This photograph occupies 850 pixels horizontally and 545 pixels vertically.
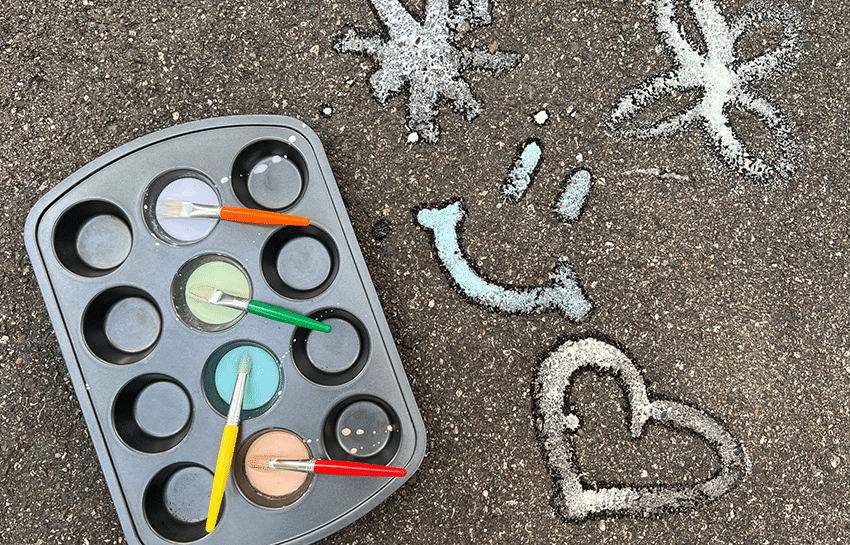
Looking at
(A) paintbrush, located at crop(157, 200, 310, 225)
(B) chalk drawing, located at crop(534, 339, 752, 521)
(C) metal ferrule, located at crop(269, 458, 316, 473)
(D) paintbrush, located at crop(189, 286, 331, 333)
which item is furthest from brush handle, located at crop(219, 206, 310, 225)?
(B) chalk drawing, located at crop(534, 339, 752, 521)

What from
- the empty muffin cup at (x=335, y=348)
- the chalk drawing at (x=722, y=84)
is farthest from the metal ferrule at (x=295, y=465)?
the chalk drawing at (x=722, y=84)

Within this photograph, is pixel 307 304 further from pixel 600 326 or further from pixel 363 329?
pixel 600 326

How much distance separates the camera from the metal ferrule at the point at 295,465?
0.70 meters

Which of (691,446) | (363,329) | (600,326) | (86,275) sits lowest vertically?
(691,446)

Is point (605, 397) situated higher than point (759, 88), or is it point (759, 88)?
point (759, 88)

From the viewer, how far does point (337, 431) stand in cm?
76

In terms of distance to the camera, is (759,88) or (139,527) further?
(759,88)

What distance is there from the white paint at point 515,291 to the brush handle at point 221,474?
14.5 inches

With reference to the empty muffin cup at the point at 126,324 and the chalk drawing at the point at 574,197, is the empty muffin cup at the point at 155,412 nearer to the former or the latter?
the empty muffin cup at the point at 126,324

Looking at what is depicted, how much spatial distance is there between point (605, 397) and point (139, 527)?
645 millimetres

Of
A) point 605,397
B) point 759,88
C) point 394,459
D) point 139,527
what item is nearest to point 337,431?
point 394,459

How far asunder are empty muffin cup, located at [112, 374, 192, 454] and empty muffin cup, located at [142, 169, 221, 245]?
0.19 metres

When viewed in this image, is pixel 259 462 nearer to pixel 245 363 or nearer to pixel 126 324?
pixel 245 363

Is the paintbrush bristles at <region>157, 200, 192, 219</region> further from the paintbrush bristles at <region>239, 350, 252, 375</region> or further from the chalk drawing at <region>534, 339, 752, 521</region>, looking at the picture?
the chalk drawing at <region>534, 339, 752, 521</region>
